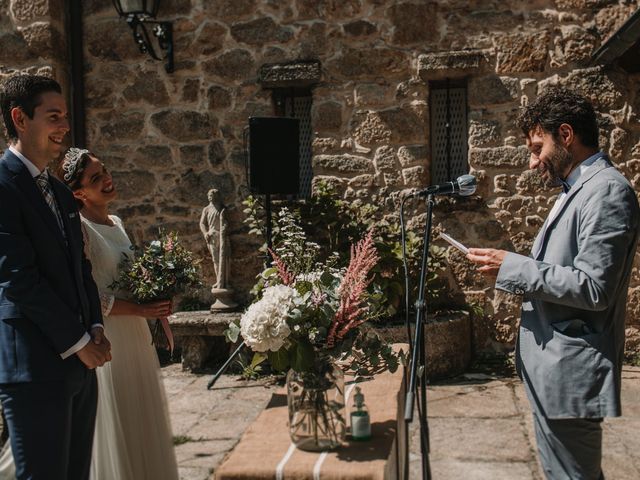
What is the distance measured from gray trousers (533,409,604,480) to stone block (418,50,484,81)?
414 cm

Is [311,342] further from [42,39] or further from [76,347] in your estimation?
[42,39]

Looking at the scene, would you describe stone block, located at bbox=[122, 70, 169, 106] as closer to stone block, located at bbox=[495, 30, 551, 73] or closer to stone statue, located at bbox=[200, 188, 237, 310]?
stone statue, located at bbox=[200, 188, 237, 310]

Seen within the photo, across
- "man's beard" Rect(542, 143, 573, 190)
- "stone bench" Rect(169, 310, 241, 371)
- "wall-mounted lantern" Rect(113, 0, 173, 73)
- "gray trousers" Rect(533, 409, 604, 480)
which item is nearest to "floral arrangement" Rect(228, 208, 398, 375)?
"gray trousers" Rect(533, 409, 604, 480)

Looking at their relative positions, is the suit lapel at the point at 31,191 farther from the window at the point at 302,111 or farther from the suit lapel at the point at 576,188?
the window at the point at 302,111

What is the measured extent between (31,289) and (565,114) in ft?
5.67

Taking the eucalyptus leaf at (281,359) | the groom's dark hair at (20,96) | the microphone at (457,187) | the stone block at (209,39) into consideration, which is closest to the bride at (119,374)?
the groom's dark hair at (20,96)

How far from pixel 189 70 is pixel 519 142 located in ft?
9.81

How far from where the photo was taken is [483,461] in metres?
3.69

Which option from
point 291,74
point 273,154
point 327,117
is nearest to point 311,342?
point 273,154

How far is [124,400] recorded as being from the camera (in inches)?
109

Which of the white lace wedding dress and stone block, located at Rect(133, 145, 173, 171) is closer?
the white lace wedding dress

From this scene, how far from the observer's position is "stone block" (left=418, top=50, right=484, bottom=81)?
575 centimetres

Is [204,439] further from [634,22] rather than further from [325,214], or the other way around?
[634,22]

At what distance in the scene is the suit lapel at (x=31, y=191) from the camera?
2133 millimetres
